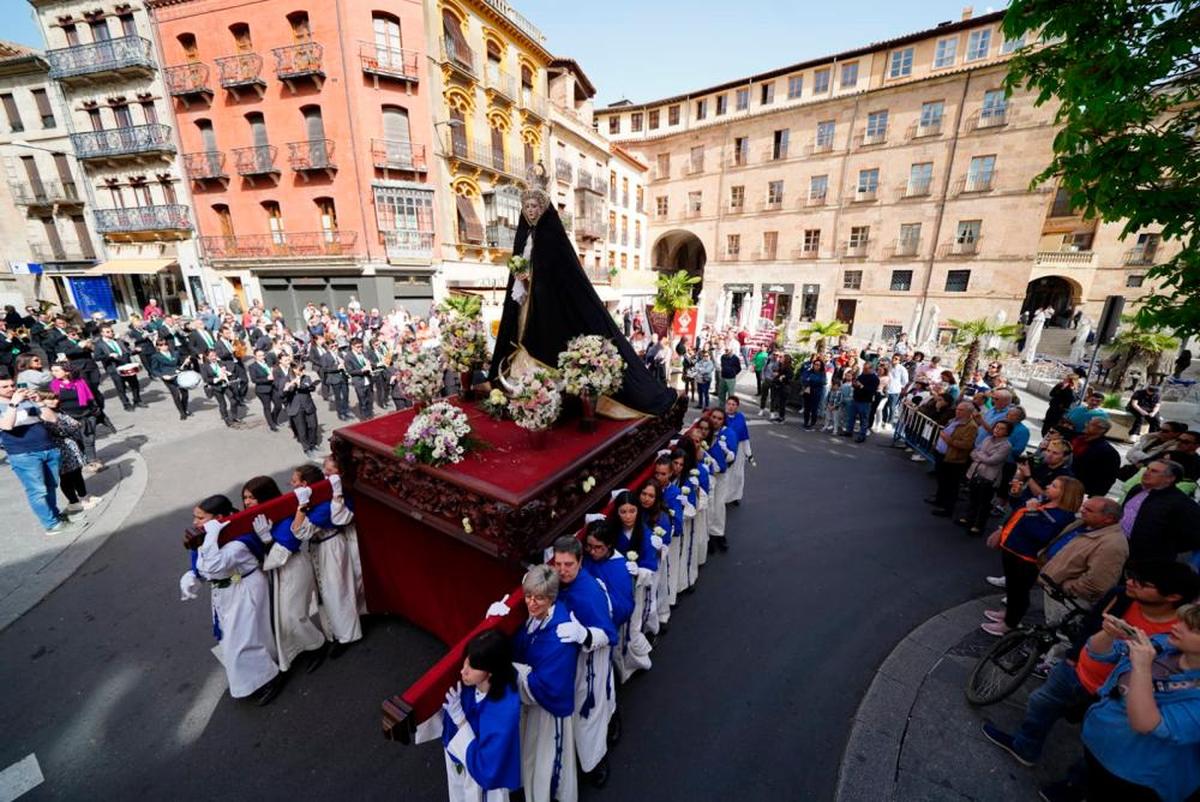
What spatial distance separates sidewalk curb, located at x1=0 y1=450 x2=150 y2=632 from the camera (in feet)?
17.3

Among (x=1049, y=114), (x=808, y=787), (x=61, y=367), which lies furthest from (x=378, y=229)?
(x=1049, y=114)

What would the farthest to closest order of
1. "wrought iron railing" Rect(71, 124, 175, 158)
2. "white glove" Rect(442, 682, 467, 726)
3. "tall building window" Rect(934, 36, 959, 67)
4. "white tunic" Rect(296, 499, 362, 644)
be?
"tall building window" Rect(934, 36, 959, 67)
"wrought iron railing" Rect(71, 124, 175, 158)
"white tunic" Rect(296, 499, 362, 644)
"white glove" Rect(442, 682, 467, 726)

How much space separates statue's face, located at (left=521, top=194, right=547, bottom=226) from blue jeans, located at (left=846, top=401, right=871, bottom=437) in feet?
31.8

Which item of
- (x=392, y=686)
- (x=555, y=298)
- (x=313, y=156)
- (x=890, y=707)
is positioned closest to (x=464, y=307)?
(x=555, y=298)

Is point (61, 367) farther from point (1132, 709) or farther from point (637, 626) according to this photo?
point (1132, 709)

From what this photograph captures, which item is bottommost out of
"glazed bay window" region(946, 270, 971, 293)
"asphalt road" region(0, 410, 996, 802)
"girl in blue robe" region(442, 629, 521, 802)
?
"asphalt road" region(0, 410, 996, 802)

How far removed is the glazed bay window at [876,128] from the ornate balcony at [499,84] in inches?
922

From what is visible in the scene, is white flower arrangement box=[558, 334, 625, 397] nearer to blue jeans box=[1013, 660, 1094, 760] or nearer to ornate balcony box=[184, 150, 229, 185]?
blue jeans box=[1013, 660, 1094, 760]

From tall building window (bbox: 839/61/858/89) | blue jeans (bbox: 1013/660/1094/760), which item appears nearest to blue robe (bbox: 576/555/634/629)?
blue jeans (bbox: 1013/660/1094/760)

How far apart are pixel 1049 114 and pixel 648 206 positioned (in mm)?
25753

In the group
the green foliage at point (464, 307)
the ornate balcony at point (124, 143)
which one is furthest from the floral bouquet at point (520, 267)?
the ornate balcony at point (124, 143)

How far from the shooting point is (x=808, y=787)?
3574mm

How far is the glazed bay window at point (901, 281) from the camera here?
30.8m

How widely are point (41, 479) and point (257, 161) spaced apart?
71.6 feet
